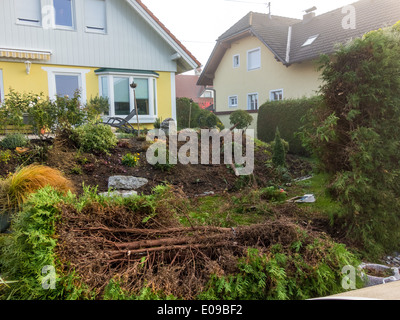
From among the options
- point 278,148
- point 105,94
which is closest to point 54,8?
point 105,94

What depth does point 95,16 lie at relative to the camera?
1330 cm

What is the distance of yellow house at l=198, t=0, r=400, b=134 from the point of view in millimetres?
17812

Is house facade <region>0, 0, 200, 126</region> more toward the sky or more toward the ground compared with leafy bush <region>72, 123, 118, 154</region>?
more toward the sky

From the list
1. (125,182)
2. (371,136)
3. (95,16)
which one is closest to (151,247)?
(371,136)

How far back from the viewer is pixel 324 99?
4.18 m

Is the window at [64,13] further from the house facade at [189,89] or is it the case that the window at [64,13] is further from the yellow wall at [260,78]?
the house facade at [189,89]

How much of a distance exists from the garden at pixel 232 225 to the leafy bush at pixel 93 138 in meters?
0.79

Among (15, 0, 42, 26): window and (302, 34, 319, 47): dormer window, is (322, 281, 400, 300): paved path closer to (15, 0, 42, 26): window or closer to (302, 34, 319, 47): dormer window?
(15, 0, 42, 26): window

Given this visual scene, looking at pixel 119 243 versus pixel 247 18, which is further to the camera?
pixel 247 18

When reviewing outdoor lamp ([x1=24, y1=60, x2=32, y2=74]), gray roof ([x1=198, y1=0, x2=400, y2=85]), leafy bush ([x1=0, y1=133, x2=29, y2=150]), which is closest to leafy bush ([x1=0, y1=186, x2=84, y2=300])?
leafy bush ([x1=0, y1=133, x2=29, y2=150])

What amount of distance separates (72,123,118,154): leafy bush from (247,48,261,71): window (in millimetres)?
17414

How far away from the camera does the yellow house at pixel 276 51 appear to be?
58.4ft

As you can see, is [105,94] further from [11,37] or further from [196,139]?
[196,139]
